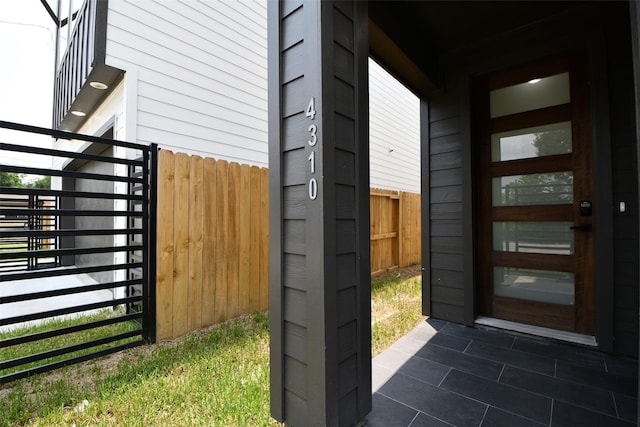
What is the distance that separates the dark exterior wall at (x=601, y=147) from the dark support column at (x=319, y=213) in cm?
177

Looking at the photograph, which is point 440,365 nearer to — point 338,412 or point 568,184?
point 338,412

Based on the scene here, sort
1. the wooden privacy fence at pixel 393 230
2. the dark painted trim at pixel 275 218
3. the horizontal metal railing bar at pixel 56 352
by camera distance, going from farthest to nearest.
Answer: the wooden privacy fence at pixel 393 230 < the horizontal metal railing bar at pixel 56 352 < the dark painted trim at pixel 275 218

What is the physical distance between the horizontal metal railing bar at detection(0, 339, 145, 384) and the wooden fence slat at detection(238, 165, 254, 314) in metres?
0.99

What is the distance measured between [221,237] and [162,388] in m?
1.46

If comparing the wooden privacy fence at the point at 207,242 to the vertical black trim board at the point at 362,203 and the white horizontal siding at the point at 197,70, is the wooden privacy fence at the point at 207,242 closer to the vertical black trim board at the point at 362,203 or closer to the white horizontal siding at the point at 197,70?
the white horizontal siding at the point at 197,70

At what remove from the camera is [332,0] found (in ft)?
4.36

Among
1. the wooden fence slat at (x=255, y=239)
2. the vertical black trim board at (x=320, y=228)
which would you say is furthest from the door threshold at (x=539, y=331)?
the wooden fence slat at (x=255, y=239)

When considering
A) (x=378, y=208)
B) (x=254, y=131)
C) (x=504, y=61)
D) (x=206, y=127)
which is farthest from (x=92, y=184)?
(x=504, y=61)

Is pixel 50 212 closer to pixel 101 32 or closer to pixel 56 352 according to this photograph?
pixel 56 352

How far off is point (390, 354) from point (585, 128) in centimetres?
241

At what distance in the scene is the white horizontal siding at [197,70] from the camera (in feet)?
10.3

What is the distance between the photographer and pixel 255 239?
3254 mm

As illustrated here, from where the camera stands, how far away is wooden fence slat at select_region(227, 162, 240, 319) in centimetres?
300

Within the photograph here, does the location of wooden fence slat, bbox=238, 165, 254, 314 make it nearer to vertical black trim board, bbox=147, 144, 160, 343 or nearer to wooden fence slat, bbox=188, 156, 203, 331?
wooden fence slat, bbox=188, 156, 203, 331
